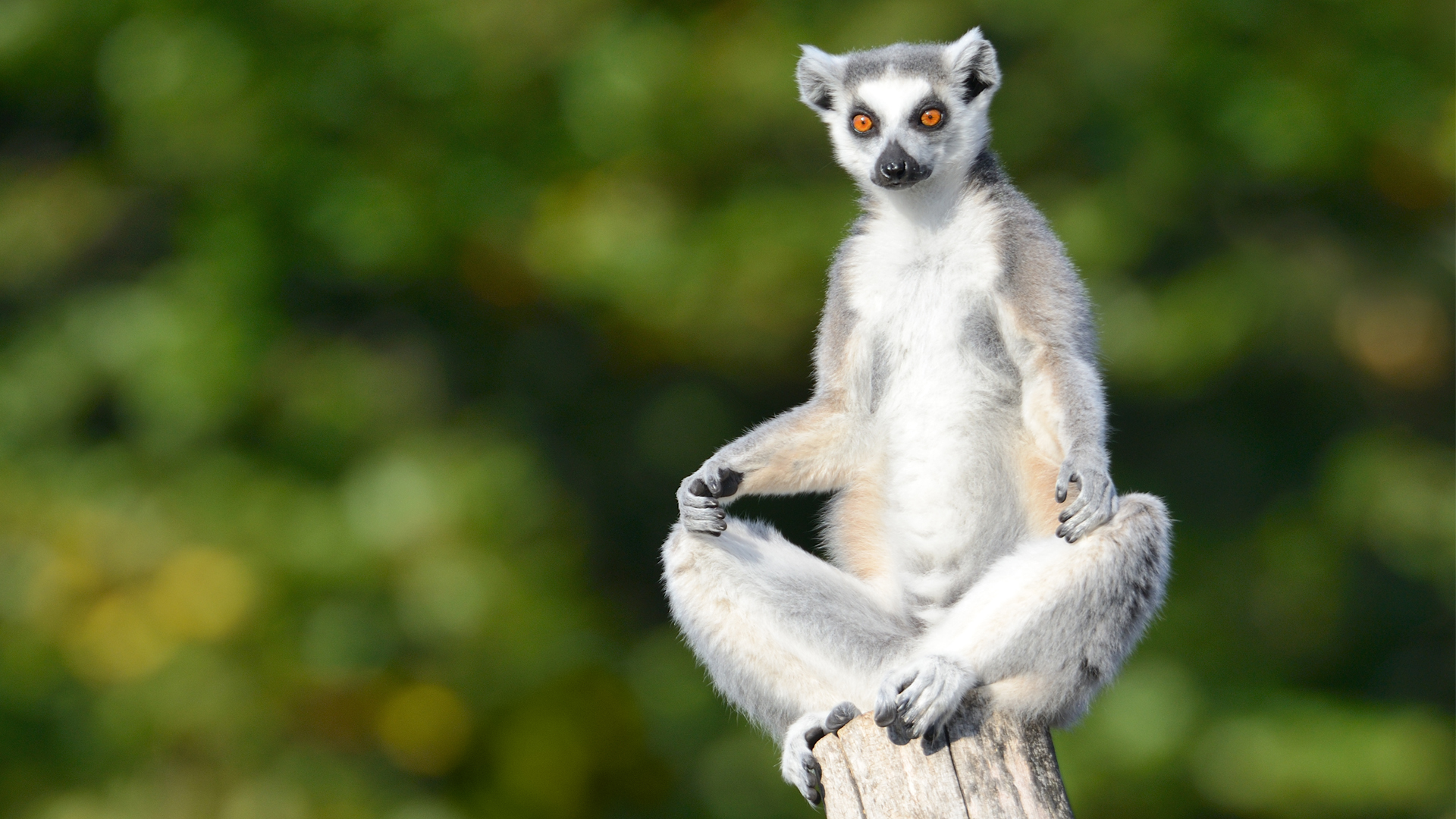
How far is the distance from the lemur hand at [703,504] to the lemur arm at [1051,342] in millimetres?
898

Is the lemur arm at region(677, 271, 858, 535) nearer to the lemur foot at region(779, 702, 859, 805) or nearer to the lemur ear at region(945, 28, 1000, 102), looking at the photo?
the lemur foot at region(779, 702, 859, 805)

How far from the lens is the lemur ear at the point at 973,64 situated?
4078mm

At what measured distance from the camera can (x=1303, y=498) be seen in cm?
915

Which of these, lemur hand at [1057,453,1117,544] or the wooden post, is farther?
lemur hand at [1057,453,1117,544]

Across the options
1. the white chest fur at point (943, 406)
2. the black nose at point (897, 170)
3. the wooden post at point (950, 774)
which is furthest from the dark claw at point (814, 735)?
the black nose at point (897, 170)

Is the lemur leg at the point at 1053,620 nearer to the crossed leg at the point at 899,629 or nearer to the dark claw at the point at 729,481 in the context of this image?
the crossed leg at the point at 899,629

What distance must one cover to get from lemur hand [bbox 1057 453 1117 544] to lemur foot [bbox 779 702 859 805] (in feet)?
2.44

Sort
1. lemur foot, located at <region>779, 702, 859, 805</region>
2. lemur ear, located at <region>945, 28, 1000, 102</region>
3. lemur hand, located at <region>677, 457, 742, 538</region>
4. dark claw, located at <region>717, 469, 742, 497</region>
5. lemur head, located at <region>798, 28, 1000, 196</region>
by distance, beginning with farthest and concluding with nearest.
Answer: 1. lemur ear, located at <region>945, 28, 1000, 102</region>
2. lemur head, located at <region>798, 28, 1000, 196</region>
3. dark claw, located at <region>717, 469, 742, 497</region>
4. lemur hand, located at <region>677, 457, 742, 538</region>
5. lemur foot, located at <region>779, 702, 859, 805</region>

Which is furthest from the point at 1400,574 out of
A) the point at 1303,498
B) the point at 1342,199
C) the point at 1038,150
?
the point at 1038,150

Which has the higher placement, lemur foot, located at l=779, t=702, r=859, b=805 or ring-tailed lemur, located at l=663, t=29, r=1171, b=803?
Result: ring-tailed lemur, located at l=663, t=29, r=1171, b=803

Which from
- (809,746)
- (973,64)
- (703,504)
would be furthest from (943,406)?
(973,64)

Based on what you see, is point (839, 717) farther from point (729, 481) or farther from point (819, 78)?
point (819, 78)

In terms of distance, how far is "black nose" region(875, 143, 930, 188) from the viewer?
12.3 feet

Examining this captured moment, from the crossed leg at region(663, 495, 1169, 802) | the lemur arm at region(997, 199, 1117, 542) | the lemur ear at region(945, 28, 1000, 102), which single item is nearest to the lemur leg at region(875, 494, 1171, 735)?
the crossed leg at region(663, 495, 1169, 802)
